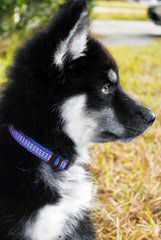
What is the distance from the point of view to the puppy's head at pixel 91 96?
9.12 feet

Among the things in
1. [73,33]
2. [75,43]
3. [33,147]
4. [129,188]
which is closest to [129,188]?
[129,188]

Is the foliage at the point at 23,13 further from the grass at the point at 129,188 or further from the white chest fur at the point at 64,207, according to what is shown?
the white chest fur at the point at 64,207

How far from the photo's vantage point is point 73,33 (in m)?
2.69

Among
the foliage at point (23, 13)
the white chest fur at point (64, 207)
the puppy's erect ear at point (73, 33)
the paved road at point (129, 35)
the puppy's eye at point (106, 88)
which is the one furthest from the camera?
the paved road at point (129, 35)

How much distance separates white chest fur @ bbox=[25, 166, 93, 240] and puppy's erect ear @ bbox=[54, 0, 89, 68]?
2.29 feet

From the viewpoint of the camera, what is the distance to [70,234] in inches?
120

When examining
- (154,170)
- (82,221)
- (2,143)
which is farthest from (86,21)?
(154,170)

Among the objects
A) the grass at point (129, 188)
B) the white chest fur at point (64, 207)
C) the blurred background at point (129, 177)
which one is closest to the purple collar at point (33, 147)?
the white chest fur at point (64, 207)

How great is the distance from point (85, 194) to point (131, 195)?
3.18 ft

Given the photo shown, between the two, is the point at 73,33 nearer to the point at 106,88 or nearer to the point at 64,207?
the point at 106,88

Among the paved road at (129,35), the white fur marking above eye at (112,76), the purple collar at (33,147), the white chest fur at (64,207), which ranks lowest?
the paved road at (129,35)

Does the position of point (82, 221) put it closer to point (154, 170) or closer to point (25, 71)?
point (25, 71)

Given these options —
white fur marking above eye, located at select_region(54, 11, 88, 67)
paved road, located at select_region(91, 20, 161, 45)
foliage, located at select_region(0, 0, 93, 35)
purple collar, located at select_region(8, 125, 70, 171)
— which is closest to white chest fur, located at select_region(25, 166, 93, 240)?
purple collar, located at select_region(8, 125, 70, 171)

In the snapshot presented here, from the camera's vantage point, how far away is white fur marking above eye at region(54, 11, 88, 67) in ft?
8.77
